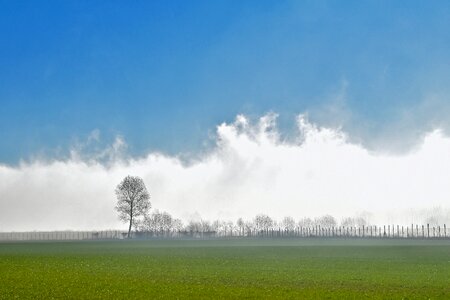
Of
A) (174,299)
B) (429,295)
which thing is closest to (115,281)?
(174,299)

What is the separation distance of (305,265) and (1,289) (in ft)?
→ 114

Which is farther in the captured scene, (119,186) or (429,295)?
(119,186)

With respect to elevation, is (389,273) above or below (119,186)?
below

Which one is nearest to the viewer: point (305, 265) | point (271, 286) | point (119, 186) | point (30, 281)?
point (271, 286)

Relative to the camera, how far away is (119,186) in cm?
17888

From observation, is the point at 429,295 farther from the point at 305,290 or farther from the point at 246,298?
the point at 246,298

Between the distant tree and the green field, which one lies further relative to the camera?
the distant tree

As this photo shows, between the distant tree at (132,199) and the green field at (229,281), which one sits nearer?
the green field at (229,281)

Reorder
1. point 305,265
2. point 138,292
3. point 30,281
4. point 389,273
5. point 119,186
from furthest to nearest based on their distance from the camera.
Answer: point 119,186 → point 305,265 → point 389,273 → point 30,281 → point 138,292

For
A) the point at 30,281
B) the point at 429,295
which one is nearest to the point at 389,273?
the point at 429,295

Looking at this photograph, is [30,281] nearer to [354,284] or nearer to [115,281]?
[115,281]

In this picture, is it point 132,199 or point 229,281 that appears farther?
point 132,199

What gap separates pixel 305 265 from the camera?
215ft

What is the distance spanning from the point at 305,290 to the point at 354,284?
5998 mm
